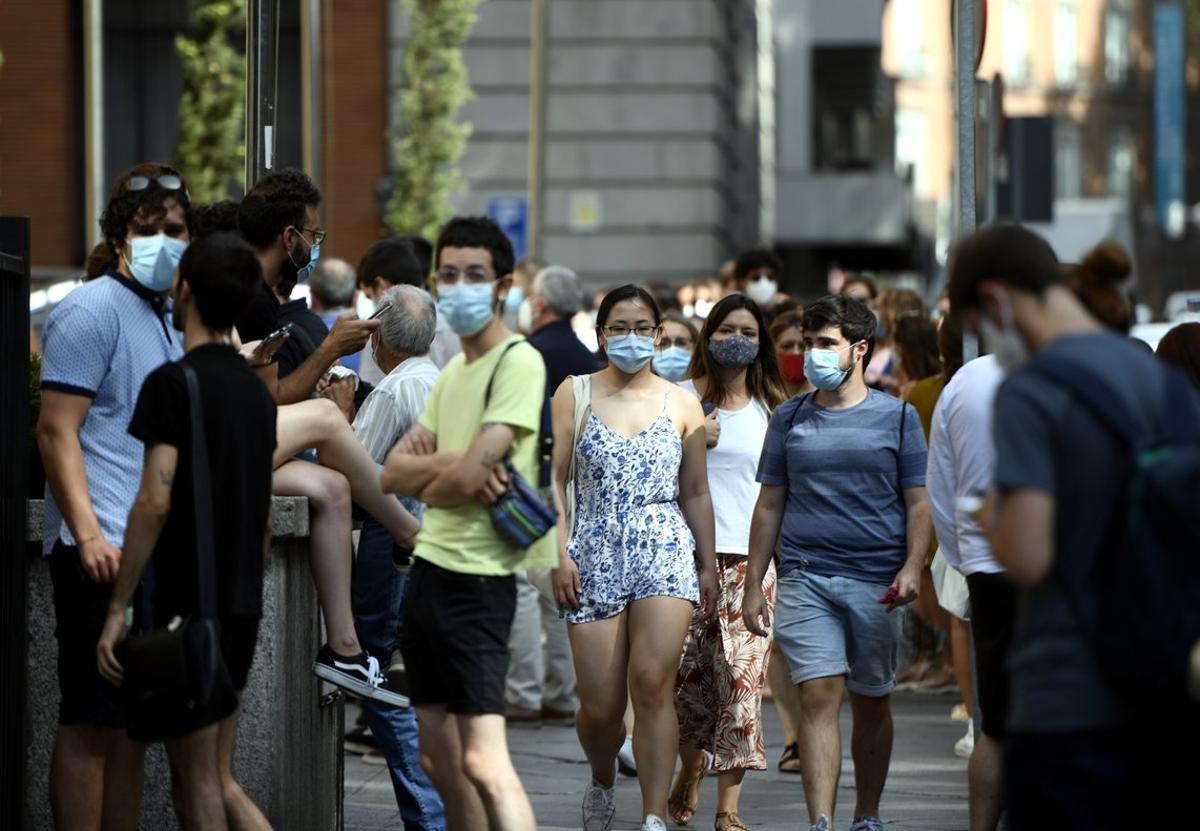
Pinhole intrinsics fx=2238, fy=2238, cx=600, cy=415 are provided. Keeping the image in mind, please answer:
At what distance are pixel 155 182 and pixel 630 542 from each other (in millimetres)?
2422

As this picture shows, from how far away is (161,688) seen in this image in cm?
585

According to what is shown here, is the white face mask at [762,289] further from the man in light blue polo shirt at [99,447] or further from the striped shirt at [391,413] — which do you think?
the man in light blue polo shirt at [99,447]

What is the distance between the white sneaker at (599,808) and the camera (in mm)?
8273

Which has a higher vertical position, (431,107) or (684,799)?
(431,107)

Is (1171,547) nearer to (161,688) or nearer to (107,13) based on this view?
(161,688)

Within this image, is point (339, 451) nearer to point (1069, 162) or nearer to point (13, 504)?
point (13, 504)

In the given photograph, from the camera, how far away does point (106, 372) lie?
6.47 meters

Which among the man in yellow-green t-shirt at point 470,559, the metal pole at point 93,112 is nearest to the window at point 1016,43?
the metal pole at point 93,112

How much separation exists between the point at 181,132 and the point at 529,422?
19.1 metres

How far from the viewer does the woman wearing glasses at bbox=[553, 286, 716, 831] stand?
8.15 m

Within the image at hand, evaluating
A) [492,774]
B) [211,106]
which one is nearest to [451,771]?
[492,774]

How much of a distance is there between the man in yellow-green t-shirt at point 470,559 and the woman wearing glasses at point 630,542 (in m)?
1.49

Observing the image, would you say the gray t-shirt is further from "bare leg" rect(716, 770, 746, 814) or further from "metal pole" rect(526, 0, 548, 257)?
"metal pole" rect(526, 0, 548, 257)

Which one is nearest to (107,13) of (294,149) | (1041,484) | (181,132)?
(294,149)
